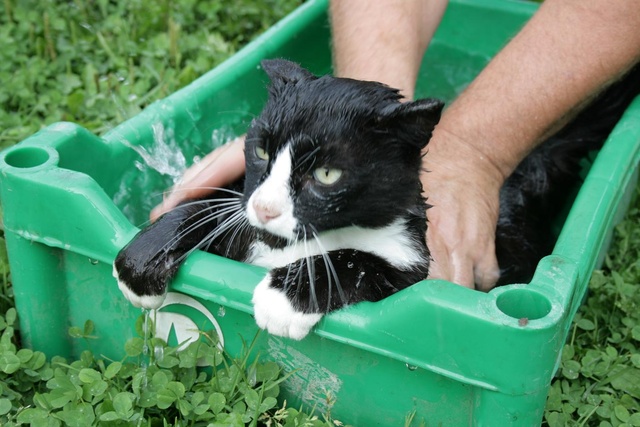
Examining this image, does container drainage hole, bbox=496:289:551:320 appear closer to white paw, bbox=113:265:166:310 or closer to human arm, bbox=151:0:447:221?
white paw, bbox=113:265:166:310

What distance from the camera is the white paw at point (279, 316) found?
175 cm

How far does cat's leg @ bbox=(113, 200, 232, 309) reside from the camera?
6.10 feet

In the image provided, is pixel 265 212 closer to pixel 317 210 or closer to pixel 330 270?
pixel 317 210

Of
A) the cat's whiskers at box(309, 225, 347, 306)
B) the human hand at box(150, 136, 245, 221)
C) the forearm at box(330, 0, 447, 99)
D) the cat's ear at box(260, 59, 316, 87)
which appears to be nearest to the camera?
the cat's whiskers at box(309, 225, 347, 306)

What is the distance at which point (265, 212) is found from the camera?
1677 mm

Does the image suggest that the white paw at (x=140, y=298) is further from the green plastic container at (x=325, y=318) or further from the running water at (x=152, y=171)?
the running water at (x=152, y=171)

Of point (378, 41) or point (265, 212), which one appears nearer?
point (265, 212)

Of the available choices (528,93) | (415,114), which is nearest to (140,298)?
(415,114)

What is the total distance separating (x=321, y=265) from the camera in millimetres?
1799

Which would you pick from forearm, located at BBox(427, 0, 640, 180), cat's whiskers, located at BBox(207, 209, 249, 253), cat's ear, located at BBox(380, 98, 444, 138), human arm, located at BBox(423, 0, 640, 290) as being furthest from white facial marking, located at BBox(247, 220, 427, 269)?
forearm, located at BBox(427, 0, 640, 180)

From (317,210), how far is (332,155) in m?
0.11

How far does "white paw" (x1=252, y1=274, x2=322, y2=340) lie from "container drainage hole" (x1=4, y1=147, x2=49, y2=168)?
2.22 ft

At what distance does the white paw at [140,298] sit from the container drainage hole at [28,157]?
36 centimetres

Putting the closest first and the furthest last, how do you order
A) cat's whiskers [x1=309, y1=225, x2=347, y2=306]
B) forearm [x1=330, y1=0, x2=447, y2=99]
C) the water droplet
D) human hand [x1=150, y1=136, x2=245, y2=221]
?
cat's whiskers [x1=309, y1=225, x2=347, y2=306] → the water droplet → human hand [x1=150, y1=136, x2=245, y2=221] → forearm [x1=330, y1=0, x2=447, y2=99]
